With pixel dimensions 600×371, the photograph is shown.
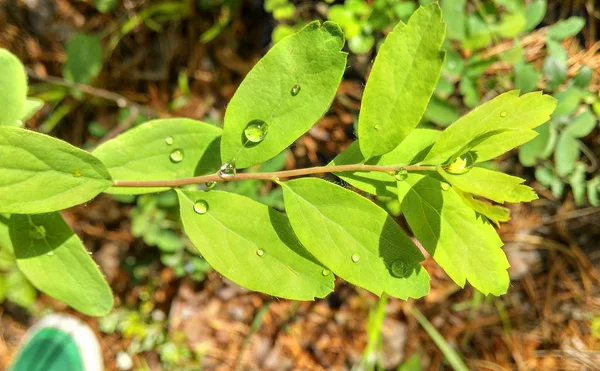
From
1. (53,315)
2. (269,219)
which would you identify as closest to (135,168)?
(269,219)

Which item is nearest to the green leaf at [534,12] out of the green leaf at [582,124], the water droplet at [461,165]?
the green leaf at [582,124]

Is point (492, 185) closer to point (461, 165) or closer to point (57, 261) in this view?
point (461, 165)

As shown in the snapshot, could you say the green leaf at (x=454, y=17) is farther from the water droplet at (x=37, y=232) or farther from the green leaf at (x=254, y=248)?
the water droplet at (x=37, y=232)

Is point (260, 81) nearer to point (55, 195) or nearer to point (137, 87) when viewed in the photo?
point (55, 195)

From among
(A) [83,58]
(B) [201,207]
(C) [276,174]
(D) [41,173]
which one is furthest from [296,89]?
(A) [83,58]

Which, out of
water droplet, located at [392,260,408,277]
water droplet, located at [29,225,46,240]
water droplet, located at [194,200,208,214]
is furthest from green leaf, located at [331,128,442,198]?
water droplet, located at [29,225,46,240]

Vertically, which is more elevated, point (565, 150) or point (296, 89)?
point (296, 89)

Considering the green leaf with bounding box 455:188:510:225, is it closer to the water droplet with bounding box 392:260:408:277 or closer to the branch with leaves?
the branch with leaves
